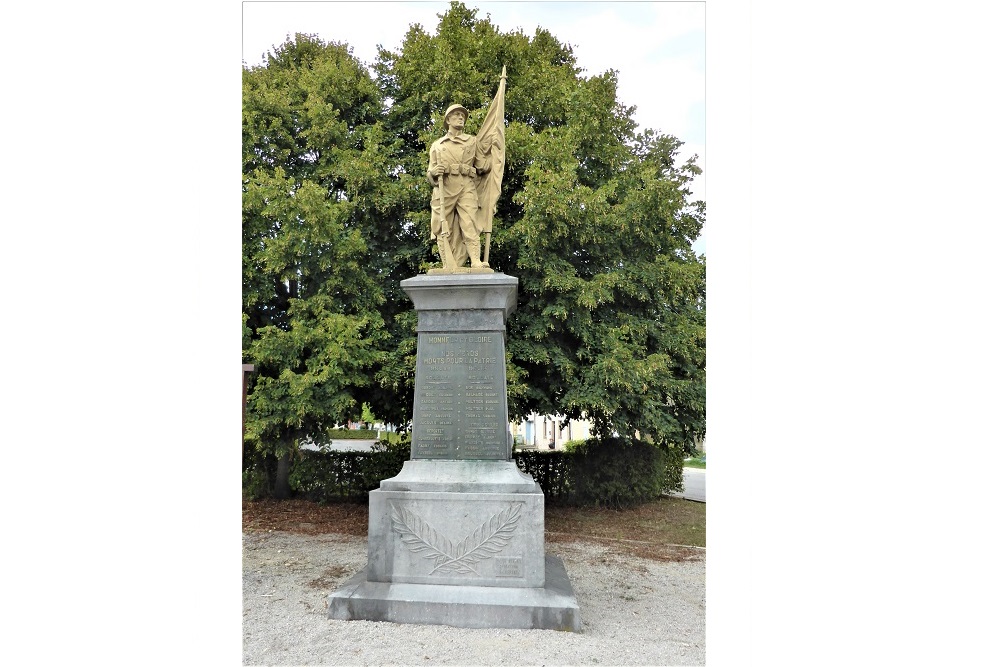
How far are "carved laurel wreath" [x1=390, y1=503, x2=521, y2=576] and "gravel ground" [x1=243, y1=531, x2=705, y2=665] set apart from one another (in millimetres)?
519

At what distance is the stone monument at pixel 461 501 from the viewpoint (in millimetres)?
4930

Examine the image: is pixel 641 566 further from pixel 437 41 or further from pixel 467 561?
pixel 437 41

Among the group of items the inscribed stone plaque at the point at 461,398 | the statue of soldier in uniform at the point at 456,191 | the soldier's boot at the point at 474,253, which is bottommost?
the inscribed stone plaque at the point at 461,398

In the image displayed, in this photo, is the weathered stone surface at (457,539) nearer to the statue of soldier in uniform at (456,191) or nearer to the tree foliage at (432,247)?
the statue of soldier in uniform at (456,191)

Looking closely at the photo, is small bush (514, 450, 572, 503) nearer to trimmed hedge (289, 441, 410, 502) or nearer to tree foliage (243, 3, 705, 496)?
tree foliage (243, 3, 705, 496)

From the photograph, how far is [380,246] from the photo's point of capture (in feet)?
32.2

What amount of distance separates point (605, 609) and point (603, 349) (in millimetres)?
4078

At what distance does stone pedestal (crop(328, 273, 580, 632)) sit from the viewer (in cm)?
493

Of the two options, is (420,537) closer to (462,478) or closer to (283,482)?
(462,478)

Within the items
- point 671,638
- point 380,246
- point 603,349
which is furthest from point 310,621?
point 380,246

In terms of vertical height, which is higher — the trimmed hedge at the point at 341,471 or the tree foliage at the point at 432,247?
the tree foliage at the point at 432,247

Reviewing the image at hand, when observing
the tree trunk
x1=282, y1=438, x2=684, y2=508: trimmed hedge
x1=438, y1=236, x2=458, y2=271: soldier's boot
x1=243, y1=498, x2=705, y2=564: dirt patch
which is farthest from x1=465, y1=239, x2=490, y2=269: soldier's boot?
the tree trunk

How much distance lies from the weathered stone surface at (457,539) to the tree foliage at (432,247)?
3478 millimetres

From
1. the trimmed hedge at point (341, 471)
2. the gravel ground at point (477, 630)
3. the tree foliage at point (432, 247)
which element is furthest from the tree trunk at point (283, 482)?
the gravel ground at point (477, 630)
